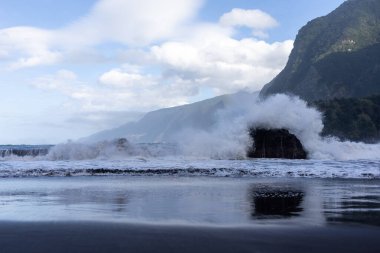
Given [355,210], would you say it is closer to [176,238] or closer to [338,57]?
[176,238]

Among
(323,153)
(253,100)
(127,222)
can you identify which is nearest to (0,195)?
(127,222)

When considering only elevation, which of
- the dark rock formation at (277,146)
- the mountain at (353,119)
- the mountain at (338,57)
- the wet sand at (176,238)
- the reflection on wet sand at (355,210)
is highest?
the mountain at (338,57)

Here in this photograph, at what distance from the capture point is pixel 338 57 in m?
125

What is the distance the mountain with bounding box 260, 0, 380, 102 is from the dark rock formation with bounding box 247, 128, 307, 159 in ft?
287

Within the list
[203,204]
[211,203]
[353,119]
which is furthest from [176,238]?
[353,119]

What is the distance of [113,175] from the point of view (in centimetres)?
1647

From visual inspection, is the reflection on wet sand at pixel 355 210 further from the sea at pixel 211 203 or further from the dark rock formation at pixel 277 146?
the dark rock formation at pixel 277 146

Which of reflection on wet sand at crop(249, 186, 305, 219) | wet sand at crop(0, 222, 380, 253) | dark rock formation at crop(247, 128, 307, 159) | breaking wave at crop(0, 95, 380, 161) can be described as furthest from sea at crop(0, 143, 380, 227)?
breaking wave at crop(0, 95, 380, 161)

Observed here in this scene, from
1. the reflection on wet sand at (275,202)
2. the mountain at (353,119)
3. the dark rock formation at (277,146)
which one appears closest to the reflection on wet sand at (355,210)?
the reflection on wet sand at (275,202)

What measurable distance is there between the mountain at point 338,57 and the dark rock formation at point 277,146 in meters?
87.5

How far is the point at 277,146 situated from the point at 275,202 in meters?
17.9

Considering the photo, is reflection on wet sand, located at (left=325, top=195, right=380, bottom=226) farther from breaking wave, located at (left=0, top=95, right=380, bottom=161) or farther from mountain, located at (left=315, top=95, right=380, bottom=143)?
mountain, located at (left=315, top=95, right=380, bottom=143)

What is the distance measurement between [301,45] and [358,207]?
143106 millimetres

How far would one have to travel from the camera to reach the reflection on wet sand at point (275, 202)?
287 inches
